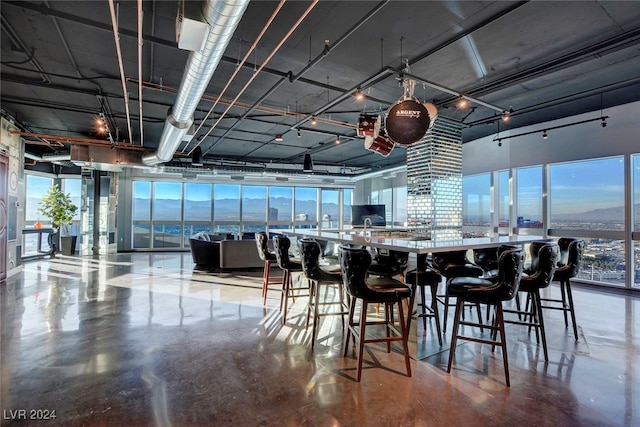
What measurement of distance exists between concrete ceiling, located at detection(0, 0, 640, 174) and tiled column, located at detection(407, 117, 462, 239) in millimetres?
623

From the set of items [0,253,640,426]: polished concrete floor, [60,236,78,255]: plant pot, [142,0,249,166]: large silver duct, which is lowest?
[0,253,640,426]: polished concrete floor

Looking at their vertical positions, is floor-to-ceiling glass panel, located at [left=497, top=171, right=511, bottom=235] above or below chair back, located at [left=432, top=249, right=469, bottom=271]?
above

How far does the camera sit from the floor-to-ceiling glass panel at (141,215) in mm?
11672

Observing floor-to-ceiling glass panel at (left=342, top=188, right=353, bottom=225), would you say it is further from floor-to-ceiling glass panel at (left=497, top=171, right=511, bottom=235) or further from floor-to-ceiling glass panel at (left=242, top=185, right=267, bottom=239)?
floor-to-ceiling glass panel at (left=497, top=171, right=511, bottom=235)

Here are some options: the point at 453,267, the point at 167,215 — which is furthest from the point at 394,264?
the point at 167,215

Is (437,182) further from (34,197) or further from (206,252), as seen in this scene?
(34,197)

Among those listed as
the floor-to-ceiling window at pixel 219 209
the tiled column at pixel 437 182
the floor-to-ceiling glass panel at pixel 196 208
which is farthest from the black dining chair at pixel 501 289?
the floor-to-ceiling glass panel at pixel 196 208

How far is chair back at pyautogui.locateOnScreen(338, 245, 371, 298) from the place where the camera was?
2.58 metres

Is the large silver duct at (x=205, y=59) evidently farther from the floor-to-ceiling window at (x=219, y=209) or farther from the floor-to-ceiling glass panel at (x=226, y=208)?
the floor-to-ceiling glass panel at (x=226, y=208)

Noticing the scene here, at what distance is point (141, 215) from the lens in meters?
11.8

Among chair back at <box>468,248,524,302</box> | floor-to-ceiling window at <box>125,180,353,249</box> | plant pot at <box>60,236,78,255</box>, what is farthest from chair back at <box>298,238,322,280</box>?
plant pot at <box>60,236,78,255</box>

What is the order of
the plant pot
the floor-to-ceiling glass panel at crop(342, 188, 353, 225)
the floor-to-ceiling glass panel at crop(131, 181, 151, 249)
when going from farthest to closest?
1. the floor-to-ceiling glass panel at crop(342, 188, 353, 225)
2. the floor-to-ceiling glass panel at crop(131, 181, 151, 249)
3. the plant pot

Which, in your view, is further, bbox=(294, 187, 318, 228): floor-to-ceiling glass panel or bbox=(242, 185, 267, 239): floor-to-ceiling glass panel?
bbox=(294, 187, 318, 228): floor-to-ceiling glass panel

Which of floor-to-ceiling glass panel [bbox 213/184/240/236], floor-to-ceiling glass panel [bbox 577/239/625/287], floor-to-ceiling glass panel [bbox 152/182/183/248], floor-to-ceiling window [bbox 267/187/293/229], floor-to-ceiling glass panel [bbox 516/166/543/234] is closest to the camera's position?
→ floor-to-ceiling glass panel [bbox 577/239/625/287]
